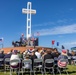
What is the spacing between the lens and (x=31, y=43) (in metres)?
45.2

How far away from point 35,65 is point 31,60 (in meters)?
0.58

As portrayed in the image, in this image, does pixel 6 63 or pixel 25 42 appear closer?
pixel 6 63

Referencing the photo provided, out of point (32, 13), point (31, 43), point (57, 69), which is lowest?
point (57, 69)

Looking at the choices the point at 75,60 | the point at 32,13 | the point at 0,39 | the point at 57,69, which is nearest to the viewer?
the point at 57,69

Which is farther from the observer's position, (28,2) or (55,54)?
(28,2)

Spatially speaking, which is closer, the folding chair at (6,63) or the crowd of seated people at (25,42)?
the folding chair at (6,63)

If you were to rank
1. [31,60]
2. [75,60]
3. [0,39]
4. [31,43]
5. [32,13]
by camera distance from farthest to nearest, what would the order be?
[32,13], [31,43], [0,39], [75,60], [31,60]

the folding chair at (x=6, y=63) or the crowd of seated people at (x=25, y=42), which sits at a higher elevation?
the crowd of seated people at (x=25, y=42)

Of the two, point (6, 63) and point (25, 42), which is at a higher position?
point (25, 42)

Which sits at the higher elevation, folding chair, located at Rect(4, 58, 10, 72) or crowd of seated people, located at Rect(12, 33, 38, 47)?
crowd of seated people, located at Rect(12, 33, 38, 47)

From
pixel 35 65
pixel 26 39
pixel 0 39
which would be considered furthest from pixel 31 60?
pixel 26 39

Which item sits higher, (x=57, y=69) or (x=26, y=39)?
(x=26, y=39)

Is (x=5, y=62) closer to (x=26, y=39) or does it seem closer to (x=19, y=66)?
(x=19, y=66)

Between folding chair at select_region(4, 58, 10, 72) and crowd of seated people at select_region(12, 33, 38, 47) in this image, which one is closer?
folding chair at select_region(4, 58, 10, 72)
